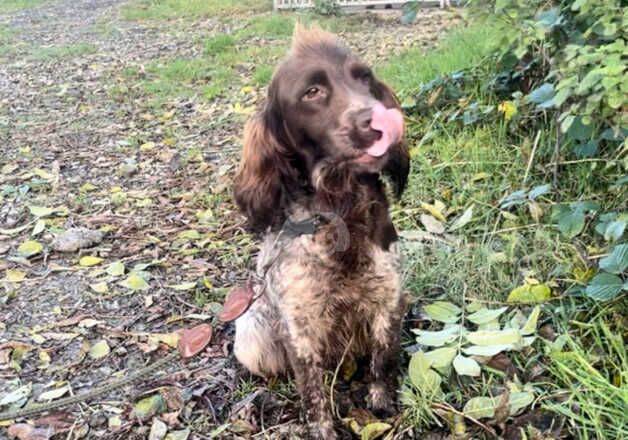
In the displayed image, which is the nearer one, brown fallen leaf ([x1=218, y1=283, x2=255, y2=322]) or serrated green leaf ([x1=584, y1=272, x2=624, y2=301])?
serrated green leaf ([x1=584, y1=272, x2=624, y2=301])

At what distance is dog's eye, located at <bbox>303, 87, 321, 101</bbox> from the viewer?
2463mm

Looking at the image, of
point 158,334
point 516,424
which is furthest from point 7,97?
point 516,424

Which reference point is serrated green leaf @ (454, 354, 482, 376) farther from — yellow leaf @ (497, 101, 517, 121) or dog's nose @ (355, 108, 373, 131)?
A: yellow leaf @ (497, 101, 517, 121)

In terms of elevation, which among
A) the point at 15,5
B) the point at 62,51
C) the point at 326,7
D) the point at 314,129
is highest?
the point at 314,129

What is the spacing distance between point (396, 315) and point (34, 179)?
3.85m

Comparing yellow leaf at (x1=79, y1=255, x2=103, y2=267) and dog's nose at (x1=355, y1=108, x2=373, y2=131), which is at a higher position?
dog's nose at (x1=355, y1=108, x2=373, y2=131)

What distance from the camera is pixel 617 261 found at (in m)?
2.55

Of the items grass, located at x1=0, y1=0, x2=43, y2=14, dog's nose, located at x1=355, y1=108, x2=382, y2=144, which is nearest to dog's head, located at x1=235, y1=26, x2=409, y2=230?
dog's nose, located at x1=355, y1=108, x2=382, y2=144

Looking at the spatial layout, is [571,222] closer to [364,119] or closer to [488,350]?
[488,350]

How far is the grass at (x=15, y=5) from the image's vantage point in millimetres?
15977

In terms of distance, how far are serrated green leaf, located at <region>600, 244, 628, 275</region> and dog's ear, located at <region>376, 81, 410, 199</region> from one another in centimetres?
80

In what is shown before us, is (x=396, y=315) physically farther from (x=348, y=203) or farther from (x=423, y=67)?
(x=423, y=67)

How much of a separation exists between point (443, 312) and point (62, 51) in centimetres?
892

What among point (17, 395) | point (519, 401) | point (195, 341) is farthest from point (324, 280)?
point (17, 395)
